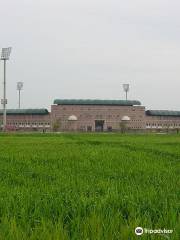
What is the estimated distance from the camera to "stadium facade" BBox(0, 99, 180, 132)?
391ft

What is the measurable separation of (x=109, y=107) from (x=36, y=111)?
887 inches

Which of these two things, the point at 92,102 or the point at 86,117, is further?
the point at 92,102

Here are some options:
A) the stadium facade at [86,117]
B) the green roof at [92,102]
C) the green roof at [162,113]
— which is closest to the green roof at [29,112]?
the stadium facade at [86,117]

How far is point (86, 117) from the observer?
120 meters

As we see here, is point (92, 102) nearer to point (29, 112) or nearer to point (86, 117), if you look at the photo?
point (86, 117)

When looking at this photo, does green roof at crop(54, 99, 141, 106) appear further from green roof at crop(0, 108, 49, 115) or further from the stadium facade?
green roof at crop(0, 108, 49, 115)

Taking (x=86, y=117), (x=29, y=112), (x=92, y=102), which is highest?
(x=92, y=102)

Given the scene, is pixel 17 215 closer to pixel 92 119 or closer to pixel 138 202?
pixel 138 202

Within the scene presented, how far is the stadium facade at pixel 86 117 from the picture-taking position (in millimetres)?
119250

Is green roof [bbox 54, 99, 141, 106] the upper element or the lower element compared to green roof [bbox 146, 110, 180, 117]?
upper

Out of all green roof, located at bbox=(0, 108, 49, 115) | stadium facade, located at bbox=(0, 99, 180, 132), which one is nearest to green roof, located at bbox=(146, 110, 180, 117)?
stadium facade, located at bbox=(0, 99, 180, 132)

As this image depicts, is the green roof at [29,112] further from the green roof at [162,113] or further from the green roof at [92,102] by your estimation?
the green roof at [162,113]

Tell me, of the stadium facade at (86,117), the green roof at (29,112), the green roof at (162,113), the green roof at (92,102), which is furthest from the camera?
the green roof at (162,113)

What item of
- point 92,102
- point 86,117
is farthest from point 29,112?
point 92,102
